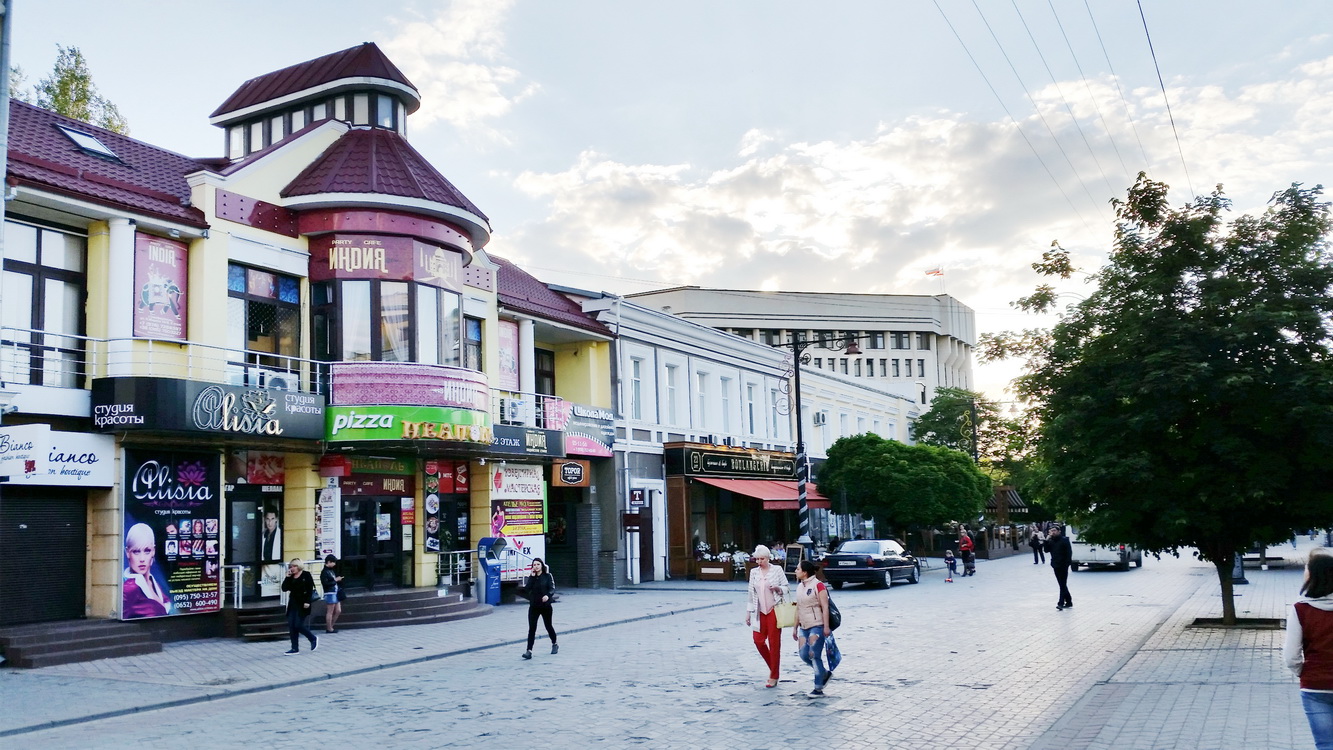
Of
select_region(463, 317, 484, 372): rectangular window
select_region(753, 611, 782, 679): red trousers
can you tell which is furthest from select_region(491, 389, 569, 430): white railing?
select_region(753, 611, 782, 679): red trousers

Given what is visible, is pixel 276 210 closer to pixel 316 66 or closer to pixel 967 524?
pixel 316 66

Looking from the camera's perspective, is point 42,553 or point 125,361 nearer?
point 42,553

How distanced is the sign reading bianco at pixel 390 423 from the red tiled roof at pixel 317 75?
26.2 feet

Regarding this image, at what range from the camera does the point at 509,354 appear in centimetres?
2777

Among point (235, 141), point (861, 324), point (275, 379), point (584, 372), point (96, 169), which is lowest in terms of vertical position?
point (275, 379)

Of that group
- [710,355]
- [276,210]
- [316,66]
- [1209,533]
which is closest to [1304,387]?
[1209,533]

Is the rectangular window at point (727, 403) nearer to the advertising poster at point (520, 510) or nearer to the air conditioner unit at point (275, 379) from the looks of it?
the advertising poster at point (520, 510)

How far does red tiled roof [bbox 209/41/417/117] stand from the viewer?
2422cm

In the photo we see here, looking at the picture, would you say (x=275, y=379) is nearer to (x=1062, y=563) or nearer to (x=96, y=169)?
(x=96, y=169)

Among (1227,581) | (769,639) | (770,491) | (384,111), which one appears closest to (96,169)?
(384,111)

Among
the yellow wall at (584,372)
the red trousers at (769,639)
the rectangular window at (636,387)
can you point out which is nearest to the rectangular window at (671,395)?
the rectangular window at (636,387)

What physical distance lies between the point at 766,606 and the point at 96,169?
13752 mm

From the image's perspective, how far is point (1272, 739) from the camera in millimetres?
8859

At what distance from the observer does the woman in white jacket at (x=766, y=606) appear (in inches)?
510
